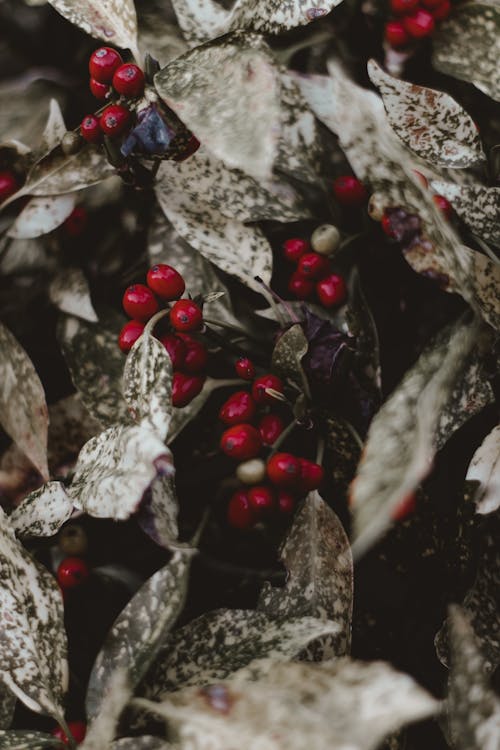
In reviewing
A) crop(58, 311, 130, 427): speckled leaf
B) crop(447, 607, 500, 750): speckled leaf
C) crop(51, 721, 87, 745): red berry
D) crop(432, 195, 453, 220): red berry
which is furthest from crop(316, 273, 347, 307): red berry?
crop(51, 721, 87, 745): red berry

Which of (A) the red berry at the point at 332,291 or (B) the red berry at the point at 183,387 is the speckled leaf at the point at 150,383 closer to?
(B) the red berry at the point at 183,387

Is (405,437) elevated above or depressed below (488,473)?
above

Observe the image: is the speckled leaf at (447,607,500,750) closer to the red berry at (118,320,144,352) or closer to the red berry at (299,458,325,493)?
the red berry at (299,458,325,493)

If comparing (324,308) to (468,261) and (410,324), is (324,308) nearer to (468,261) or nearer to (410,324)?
(410,324)

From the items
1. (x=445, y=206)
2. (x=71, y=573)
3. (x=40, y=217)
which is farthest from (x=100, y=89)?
(x=71, y=573)

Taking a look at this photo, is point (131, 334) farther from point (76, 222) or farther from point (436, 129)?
point (436, 129)

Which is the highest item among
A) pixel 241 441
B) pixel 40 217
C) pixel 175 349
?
pixel 40 217

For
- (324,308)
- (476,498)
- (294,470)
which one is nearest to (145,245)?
(324,308)

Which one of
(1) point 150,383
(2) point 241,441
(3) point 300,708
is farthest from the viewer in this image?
(2) point 241,441
